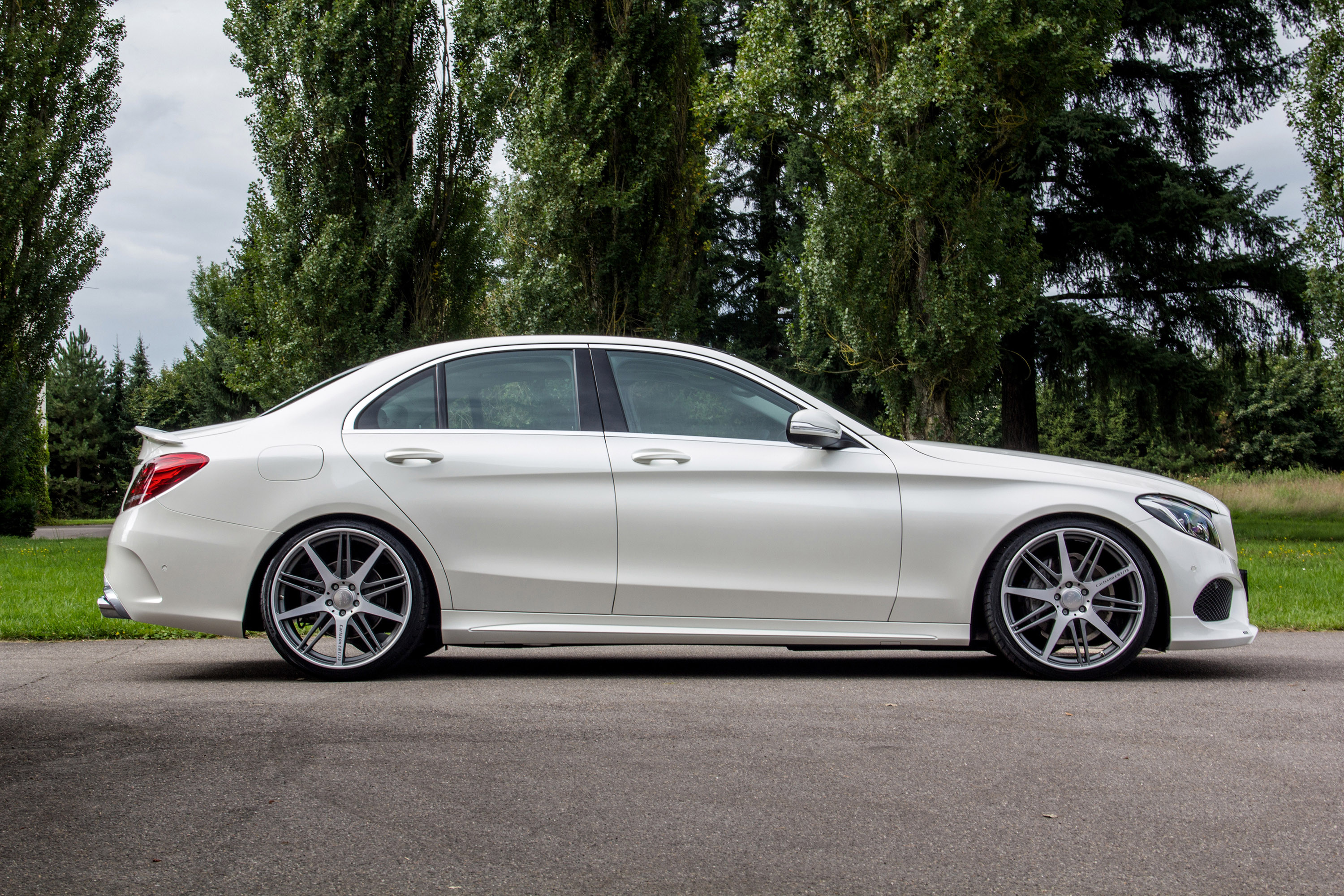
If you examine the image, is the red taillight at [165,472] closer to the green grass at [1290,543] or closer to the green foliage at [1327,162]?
the green grass at [1290,543]

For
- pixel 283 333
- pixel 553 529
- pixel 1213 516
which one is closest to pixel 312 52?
pixel 283 333

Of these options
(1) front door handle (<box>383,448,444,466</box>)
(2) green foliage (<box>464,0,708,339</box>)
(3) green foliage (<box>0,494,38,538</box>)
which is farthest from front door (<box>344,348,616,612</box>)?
(3) green foliage (<box>0,494,38,538</box>)

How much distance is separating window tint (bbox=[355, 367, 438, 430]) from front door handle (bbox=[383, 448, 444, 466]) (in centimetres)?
15

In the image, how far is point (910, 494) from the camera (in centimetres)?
554

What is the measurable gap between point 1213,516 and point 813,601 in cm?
201

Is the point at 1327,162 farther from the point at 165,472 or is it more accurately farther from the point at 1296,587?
the point at 165,472

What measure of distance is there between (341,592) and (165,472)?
103 cm

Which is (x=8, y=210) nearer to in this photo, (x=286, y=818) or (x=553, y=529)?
(x=553, y=529)

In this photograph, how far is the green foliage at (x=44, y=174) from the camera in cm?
1995

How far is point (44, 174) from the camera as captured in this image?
20.3 metres

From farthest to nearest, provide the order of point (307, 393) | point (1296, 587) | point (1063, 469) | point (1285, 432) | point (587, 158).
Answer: point (1285, 432) → point (587, 158) → point (1296, 587) → point (307, 393) → point (1063, 469)

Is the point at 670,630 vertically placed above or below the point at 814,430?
below

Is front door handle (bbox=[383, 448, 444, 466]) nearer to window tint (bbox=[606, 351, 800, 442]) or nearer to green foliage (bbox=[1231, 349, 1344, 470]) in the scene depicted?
window tint (bbox=[606, 351, 800, 442])

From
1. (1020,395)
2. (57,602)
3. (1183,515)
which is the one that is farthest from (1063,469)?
(1020,395)
